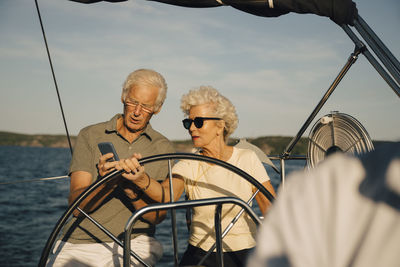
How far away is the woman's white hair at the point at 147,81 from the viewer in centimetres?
230

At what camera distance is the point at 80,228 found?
2.08 m

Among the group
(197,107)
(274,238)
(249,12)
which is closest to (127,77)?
(197,107)

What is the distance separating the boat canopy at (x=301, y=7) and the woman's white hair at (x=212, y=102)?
77 centimetres

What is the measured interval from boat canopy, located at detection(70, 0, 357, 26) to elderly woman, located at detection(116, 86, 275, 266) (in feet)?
2.68

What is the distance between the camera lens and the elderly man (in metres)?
1.98

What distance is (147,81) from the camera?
2303 mm

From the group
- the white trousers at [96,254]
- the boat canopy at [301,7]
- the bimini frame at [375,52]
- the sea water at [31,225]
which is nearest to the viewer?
the bimini frame at [375,52]

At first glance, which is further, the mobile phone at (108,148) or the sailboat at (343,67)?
the mobile phone at (108,148)

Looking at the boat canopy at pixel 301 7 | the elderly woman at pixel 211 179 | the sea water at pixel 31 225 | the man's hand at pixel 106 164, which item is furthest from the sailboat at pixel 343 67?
the sea water at pixel 31 225

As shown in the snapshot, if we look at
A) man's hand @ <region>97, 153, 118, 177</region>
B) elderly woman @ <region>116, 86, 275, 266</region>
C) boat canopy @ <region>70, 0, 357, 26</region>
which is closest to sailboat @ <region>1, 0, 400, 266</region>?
boat canopy @ <region>70, 0, 357, 26</region>

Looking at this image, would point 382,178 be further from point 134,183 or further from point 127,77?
point 127,77

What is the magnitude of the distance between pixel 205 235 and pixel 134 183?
55 cm

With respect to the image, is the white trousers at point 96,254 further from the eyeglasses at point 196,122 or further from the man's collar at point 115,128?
the eyeglasses at point 196,122

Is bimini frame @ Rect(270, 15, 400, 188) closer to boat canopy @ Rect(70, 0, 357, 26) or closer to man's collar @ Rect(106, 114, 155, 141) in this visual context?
boat canopy @ Rect(70, 0, 357, 26)
